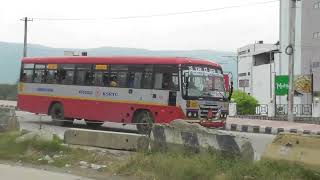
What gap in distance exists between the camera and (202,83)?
1806 cm

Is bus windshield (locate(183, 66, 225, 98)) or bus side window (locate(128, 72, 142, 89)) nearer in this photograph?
bus windshield (locate(183, 66, 225, 98))

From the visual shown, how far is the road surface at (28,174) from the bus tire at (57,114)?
1064 cm

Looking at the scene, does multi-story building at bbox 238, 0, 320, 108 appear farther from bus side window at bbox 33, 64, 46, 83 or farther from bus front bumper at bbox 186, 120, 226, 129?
bus front bumper at bbox 186, 120, 226, 129

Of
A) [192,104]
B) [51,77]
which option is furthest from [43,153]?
[51,77]

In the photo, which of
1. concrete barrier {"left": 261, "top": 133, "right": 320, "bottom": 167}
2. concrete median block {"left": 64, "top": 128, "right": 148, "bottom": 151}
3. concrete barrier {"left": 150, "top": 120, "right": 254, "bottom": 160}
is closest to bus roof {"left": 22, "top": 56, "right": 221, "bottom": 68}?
concrete median block {"left": 64, "top": 128, "right": 148, "bottom": 151}

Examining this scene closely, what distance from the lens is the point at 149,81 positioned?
18.7 m

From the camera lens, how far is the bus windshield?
17.8 metres

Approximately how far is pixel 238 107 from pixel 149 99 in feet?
81.4

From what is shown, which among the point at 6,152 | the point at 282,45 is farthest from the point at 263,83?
the point at 6,152

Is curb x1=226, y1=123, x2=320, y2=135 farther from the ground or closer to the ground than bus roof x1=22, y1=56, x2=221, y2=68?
closer to the ground

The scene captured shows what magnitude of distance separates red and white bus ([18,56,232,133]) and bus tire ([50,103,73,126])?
4cm

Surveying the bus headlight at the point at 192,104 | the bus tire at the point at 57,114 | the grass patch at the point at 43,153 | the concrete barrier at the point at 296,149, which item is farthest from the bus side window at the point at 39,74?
the concrete barrier at the point at 296,149

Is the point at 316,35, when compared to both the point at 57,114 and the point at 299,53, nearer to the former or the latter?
the point at 299,53

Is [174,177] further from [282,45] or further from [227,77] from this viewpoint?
[282,45]
